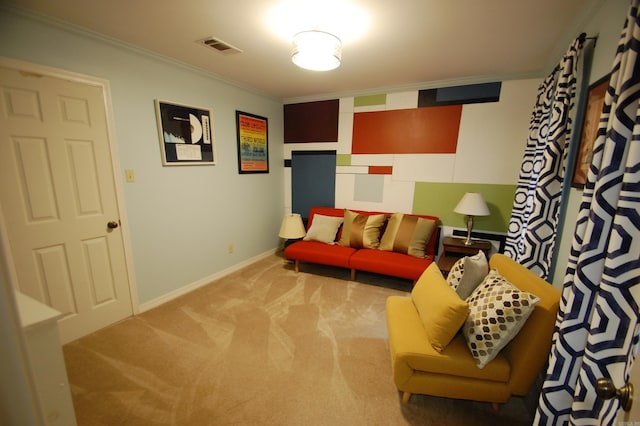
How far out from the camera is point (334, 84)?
11.1 ft

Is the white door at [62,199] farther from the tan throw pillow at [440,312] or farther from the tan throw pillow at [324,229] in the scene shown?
the tan throw pillow at [440,312]

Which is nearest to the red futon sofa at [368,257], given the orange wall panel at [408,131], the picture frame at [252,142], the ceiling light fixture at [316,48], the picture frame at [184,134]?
the orange wall panel at [408,131]

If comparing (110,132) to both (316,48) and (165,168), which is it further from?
(316,48)

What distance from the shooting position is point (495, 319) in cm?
142

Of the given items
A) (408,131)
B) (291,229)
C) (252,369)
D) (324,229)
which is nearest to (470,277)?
(252,369)

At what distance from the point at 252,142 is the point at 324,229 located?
158cm

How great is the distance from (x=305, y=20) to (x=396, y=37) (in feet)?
2.43

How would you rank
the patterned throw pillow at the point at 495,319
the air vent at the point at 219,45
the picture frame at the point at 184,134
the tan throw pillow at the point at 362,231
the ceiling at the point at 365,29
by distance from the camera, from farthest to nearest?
the tan throw pillow at the point at 362,231
the picture frame at the point at 184,134
the air vent at the point at 219,45
the ceiling at the point at 365,29
the patterned throw pillow at the point at 495,319

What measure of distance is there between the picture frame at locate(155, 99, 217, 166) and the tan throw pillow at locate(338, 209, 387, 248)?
1899 millimetres

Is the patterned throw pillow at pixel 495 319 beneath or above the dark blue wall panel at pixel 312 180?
beneath

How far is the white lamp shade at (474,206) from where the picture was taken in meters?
2.88

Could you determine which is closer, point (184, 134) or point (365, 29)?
point (365, 29)

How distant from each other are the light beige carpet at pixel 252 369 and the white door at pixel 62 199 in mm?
382

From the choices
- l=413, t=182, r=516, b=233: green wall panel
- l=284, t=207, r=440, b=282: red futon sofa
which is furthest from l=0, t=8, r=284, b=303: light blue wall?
l=413, t=182, r=516, b=233: green wall panel
